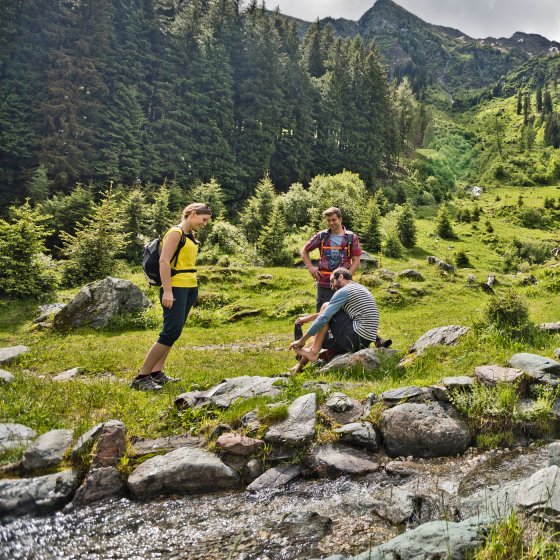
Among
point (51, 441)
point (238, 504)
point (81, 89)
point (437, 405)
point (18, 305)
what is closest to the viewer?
point (238, 504)

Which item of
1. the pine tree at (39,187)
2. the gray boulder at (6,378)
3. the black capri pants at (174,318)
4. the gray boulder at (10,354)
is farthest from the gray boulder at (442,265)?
the pine tree at (39,187)

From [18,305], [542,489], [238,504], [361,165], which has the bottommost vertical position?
[18,305]

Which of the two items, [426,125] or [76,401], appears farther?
[426,125]

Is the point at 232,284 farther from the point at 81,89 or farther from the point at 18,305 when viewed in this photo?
the point at 81,89

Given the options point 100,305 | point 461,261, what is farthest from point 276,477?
point 461,261

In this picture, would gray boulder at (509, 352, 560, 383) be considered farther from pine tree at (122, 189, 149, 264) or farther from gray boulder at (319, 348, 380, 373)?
pine tree at (122, 189, 149, 264)

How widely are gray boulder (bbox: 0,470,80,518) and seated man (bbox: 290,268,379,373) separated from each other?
4.86 meters

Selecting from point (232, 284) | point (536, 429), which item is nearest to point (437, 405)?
point (536, 429)

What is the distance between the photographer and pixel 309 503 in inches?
186

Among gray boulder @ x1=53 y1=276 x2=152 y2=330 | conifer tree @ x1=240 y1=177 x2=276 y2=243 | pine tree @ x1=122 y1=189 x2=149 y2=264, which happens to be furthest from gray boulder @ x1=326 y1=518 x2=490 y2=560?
conifer tree @ x1=240 y1=177 x2=276 y2=243

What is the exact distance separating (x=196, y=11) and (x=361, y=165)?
4066 cm

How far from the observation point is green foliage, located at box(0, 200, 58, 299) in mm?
19141

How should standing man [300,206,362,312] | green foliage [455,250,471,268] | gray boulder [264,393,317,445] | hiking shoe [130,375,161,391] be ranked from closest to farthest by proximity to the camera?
gray boulder [264,393,317,445] → hiking shoe [130,375,161,391] → standing man [300,206,362,312] → green foliage [455,250,471,268]

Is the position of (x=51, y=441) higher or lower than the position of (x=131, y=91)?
lower
